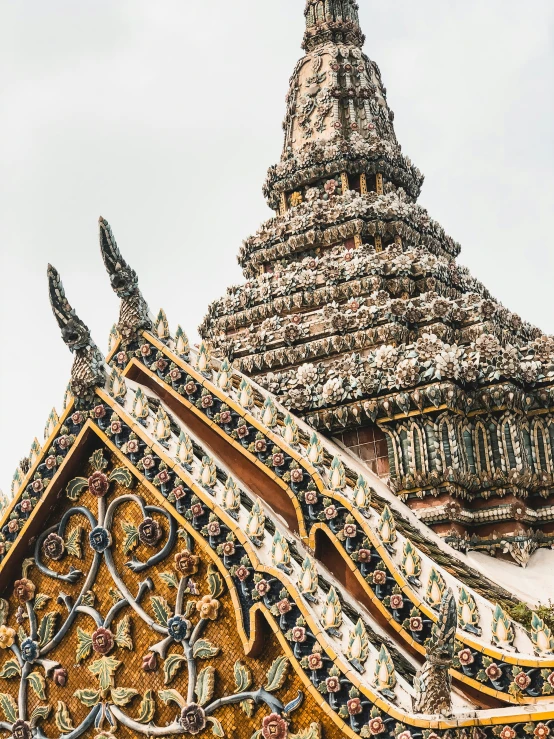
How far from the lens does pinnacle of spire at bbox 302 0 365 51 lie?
2553 centimetres

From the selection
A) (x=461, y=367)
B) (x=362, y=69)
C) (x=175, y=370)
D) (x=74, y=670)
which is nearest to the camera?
(x=74, y=670)

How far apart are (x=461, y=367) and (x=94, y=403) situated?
18.4 feet

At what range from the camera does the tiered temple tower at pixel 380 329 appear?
51.4 feet

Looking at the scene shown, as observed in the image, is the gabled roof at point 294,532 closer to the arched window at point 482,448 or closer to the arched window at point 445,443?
the arched window at point 445,443

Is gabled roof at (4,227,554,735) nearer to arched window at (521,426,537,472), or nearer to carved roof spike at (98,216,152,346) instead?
carved roof spike at (98,216,152,346)

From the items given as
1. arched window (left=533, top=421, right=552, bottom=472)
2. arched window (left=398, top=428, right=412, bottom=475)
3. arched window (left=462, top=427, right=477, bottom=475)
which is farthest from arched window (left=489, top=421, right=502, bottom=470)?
arched window (left=398, top=428, right=412, bottom=475)

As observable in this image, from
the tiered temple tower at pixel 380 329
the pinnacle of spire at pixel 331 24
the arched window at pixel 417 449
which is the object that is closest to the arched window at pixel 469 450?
the tiered temple tower at pixel 380 329

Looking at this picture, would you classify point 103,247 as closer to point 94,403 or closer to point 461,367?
point 94,403

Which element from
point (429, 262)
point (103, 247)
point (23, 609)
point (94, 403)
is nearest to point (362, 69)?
point (429, 262)

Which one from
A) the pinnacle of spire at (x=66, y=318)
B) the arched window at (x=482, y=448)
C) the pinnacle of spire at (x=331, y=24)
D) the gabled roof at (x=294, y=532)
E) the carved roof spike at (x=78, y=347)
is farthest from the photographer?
the pinnacle of spire at (x=331, y=24)

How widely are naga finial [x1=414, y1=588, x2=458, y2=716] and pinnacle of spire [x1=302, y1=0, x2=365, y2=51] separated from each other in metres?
18.6

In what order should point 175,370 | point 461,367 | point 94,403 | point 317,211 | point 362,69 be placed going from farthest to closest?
point 362,69, point 317,211, point 461,367, point 175,370, point 94,403

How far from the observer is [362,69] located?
961 inches

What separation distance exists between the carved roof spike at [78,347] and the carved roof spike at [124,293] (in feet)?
4.15
